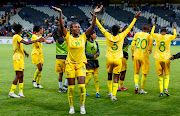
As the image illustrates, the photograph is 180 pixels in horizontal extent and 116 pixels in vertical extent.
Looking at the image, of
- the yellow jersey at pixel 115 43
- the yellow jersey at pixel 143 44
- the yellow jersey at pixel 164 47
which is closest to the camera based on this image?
the yellow jersey at pixel 115 43

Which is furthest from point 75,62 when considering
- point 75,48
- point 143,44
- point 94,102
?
point 143,44

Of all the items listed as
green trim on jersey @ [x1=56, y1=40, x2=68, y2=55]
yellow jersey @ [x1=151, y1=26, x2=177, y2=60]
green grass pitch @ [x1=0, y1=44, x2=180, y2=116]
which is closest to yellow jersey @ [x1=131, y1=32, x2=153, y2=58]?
yellow jersey @ [x1=151, y1=26, x2=177, y2=60]

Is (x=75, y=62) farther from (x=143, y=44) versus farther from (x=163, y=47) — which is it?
(x=163, y=47)

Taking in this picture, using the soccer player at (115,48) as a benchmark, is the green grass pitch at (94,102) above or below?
below

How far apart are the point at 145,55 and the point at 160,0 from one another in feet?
147

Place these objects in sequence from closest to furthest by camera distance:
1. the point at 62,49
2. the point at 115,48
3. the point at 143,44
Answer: the point at 115,48
the point at 143,44
the point at 62,49

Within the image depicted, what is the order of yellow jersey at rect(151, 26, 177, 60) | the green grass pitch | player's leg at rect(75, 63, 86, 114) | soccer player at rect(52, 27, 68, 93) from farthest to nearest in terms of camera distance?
soccer player at rect(52, 27, 68, 93) → yellow jersey at rect(151, 26, 177, 60) → the green grass pitch → player's leg at rect(75, 63, 86, 114)

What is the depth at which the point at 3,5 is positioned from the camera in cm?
5562

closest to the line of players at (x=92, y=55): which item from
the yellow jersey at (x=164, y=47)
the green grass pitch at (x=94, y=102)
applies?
the yellow jersey at (x=164, y=47)

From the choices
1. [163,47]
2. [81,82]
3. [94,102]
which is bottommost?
[94,102]

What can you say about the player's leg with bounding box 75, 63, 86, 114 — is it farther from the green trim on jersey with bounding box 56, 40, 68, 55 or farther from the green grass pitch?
the green trim on jersey with bounding box 56, 40, 68, 55

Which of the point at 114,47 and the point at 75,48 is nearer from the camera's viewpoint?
the point at 75,48

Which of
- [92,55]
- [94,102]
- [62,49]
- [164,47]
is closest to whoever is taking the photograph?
[94,102]

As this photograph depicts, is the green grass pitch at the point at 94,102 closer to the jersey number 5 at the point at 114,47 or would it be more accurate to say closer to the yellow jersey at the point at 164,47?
the yellow jersey at the point at 164,47
